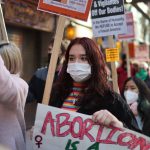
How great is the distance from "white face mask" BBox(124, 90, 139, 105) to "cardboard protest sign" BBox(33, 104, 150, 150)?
2.37m

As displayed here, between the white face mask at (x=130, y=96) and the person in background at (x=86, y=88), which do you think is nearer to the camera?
the person in background at (x=86, y=88)

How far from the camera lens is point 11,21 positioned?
8.07m

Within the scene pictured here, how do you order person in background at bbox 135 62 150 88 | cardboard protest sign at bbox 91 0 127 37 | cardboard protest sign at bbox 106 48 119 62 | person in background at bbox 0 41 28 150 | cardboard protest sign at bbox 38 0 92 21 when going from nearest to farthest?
person in background at bbox 0 41 28 150, cardboard protest sign at bbox 38 0 92 21, cardboard protest sign at bbox 91 0 127 37, cardboard protest sign at bbox 106 48 119 62, person in background at bbox 135 62 150 88

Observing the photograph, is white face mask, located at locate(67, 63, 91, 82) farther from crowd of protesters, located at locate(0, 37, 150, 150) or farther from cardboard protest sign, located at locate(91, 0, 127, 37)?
cardboard protest sign, located at locate(91, 0, 127, 37)

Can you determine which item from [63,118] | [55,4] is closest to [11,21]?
[55,4]

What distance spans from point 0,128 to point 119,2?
2.00 meters

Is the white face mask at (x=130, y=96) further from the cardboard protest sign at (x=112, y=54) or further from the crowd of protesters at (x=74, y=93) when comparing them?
the crowd of protesters at (x=74, y=93)

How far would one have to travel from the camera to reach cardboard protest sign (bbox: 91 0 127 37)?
12.8 ft

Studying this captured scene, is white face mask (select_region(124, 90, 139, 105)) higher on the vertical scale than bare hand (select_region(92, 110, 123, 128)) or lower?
lower

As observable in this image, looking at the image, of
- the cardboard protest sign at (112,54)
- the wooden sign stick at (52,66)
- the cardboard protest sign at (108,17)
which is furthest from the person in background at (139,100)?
the wooden sign stick at (52,66)

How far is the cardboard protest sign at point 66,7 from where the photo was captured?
119 inches

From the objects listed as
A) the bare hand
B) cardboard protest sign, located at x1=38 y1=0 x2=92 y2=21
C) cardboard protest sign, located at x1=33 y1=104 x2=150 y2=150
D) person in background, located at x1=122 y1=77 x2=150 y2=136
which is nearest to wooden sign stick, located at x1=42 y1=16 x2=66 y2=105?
cardboard protest sign, located at x1=38 y1=0 x2=92 y2=21

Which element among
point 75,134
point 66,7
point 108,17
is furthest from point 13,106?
point 108,17

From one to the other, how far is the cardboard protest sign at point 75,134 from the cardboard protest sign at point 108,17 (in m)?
1.55
